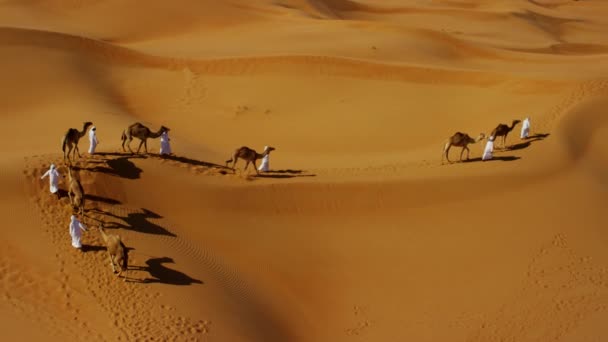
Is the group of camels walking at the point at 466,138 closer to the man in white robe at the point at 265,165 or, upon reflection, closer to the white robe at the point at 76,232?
the man in white robe at the point at 265,165

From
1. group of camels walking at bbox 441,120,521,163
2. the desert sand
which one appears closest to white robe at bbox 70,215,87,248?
the desert sand

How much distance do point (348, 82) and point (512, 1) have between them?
4088cm

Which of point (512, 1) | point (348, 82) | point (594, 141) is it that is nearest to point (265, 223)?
point (594, 141)

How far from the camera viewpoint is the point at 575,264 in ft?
41.9

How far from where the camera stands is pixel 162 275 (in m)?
11.2

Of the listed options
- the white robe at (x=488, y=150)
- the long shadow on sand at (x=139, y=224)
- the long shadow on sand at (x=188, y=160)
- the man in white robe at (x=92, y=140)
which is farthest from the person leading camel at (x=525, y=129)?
the man in white robe at (x=92, y=140)

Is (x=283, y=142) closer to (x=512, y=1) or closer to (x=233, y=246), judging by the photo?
(x=233, y=246)

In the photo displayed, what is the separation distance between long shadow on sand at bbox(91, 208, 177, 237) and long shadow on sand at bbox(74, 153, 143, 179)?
1.25 metres

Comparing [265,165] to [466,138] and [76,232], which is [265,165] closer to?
[466,138]

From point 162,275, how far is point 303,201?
14.3ft

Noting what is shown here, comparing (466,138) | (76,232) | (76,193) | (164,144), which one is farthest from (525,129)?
(76,232)

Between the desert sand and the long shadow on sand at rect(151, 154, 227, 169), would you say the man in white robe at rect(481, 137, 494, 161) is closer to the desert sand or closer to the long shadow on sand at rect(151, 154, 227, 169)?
the desert sand

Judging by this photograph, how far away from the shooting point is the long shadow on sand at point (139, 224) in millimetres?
12328

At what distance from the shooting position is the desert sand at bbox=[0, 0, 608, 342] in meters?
11.0
